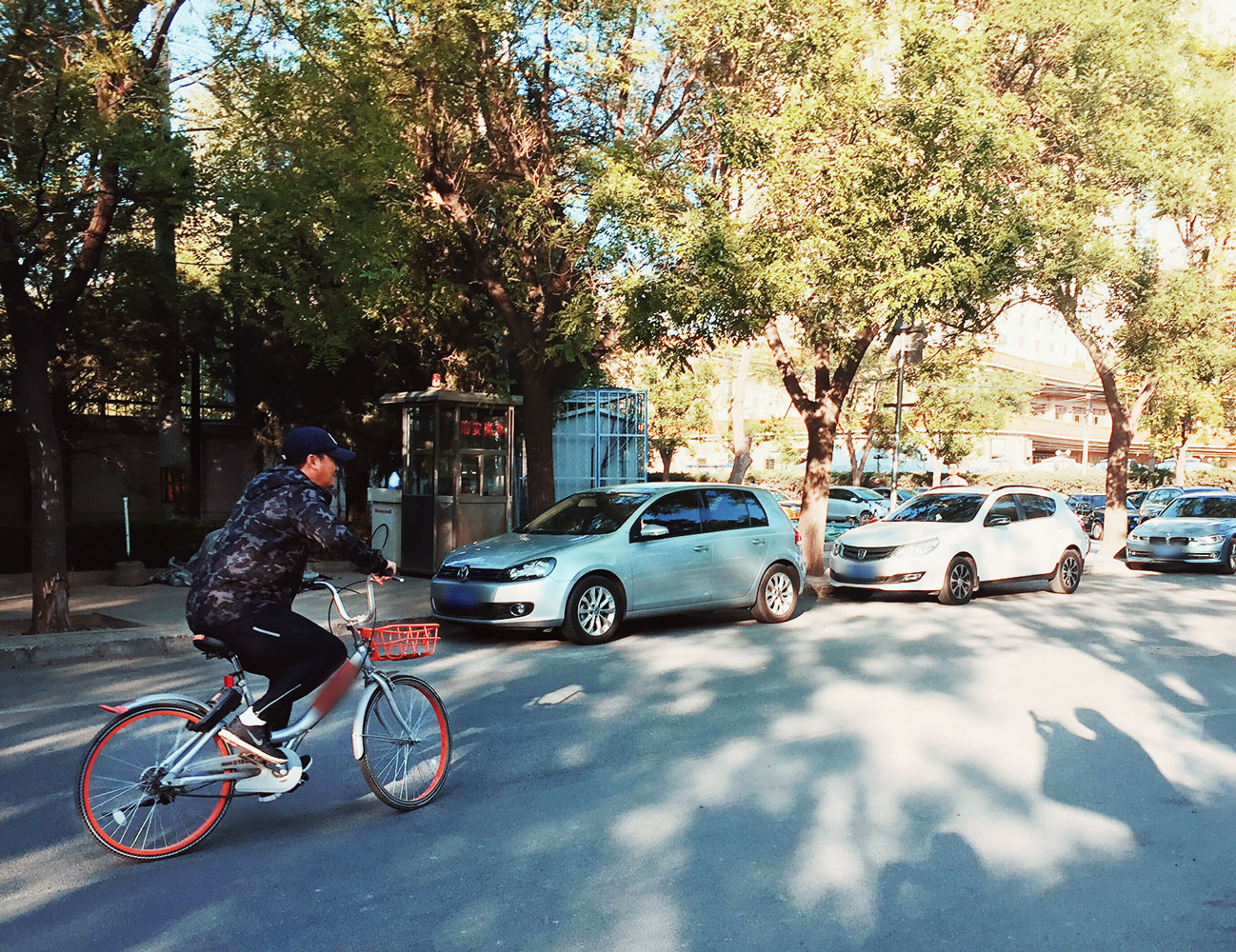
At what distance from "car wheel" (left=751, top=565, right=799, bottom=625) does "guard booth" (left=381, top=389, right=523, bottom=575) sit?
5.09m

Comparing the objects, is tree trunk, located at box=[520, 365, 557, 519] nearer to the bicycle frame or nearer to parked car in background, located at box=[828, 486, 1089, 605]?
parked car in background, located at box=[828, 486, 1089, 605]

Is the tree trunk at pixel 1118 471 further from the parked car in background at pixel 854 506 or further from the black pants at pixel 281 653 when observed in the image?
the black pants at pixel 281 653

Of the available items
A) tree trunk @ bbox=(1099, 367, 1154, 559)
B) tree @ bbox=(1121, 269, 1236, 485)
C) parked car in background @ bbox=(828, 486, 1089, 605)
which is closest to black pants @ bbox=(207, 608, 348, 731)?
parked car in background @ bbox=(828, 486, 1089, 605)

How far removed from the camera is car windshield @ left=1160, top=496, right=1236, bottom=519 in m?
21.3

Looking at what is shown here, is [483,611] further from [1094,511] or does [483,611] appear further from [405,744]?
[1094,511]

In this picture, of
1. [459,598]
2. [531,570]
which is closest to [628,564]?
[531,570]

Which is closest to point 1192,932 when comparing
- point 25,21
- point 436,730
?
point 436,730

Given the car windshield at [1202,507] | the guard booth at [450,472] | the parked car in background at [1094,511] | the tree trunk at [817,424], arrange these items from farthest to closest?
the parked car in background at [1094,511]
the car windshield at [1202,507]
the tree trunk at [817,424]
the guard booth at [450,472]

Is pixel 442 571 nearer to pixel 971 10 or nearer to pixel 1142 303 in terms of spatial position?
pixel 971 10

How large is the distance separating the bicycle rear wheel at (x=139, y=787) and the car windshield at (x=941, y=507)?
12.0 m

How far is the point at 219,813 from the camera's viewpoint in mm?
4957

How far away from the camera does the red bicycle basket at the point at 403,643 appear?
5.24 m

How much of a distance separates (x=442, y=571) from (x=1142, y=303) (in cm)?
1436

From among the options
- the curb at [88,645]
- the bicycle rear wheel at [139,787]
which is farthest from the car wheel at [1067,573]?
the bicycle rear wheel at [139,787]
